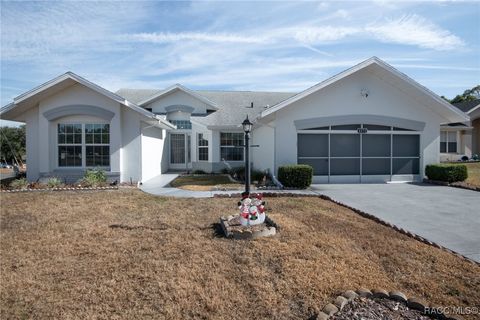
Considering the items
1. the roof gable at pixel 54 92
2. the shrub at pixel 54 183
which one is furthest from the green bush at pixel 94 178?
the roof gable at pixel 54 92

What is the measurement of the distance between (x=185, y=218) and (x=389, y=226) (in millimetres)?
4957

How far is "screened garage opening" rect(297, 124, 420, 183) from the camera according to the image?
1656cm

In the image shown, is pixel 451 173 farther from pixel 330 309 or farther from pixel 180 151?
pixel 180 151

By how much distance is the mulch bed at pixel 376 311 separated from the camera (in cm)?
422

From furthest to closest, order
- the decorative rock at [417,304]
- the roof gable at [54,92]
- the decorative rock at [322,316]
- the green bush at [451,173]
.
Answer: the green bush at [451,173] → the roof gable at [54,92] → the decorative rock at [417,304] → the decorative rock at [322,316]

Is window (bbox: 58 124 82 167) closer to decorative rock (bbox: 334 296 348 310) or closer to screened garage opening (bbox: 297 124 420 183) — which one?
screened garage opening (bbox: 297 124 420 183)

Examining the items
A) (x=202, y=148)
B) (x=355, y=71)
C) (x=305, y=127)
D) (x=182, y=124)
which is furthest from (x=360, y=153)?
(x=182, y=124)

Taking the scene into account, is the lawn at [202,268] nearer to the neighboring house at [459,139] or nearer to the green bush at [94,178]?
the green bush at [94,178]

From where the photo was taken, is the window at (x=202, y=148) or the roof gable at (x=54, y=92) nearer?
the roof gable at (x=54, y=92)

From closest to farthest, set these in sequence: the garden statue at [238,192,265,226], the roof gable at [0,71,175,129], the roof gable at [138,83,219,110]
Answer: the garden statue at [238,192,265,226] < the roof gable at [0,71,175,129] < the roof gable at [138,83,219,110]

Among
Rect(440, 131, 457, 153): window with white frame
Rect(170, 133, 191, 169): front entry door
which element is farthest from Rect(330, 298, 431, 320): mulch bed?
Rect(440, 131, 457, 153): window with white frame

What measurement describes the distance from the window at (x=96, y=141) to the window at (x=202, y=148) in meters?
7.49

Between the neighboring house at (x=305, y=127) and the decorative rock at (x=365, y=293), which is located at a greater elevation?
the neighboring house at (x=305, y=127)

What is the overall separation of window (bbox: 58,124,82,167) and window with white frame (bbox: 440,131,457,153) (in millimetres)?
28042
